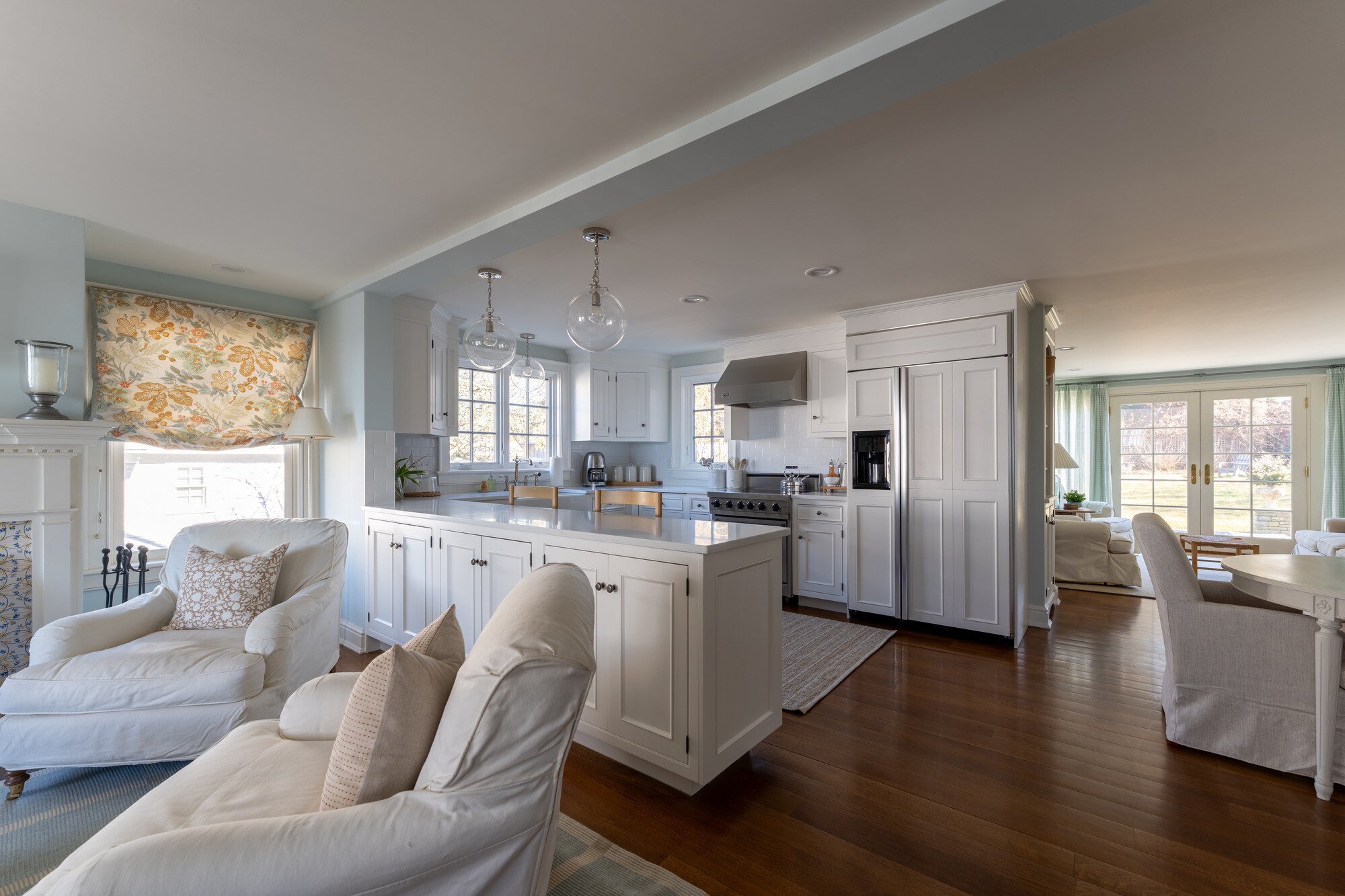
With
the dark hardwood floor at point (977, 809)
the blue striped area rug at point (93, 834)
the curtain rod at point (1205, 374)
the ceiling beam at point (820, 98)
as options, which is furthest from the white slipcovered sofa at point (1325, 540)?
the blue striped area rug at point (93, 834)

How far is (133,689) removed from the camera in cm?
203

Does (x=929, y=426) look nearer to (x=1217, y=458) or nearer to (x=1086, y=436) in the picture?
(x=1086, y=436)

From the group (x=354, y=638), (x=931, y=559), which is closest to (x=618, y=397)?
(x=354, y=638)

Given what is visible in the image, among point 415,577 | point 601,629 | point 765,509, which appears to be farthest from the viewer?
point 765,509

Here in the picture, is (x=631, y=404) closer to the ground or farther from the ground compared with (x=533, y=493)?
farther from the ground

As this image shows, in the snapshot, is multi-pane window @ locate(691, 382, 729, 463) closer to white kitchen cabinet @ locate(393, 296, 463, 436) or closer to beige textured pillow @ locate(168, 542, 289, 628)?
white kitchen cabinet @ locate(393, 296, 463, 436)

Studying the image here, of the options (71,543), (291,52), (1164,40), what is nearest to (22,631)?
(71,543)

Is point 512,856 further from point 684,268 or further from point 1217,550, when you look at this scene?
point 1217,550

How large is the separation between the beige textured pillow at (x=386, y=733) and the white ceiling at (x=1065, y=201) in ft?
6.81

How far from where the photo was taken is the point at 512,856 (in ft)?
3.38

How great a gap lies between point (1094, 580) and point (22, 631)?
7782 mm

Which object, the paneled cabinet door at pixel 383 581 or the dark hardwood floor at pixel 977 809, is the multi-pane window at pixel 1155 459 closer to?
the dark hardwood floor at pixel 977 809

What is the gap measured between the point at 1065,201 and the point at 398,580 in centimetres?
397

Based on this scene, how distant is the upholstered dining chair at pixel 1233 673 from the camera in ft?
7.53
